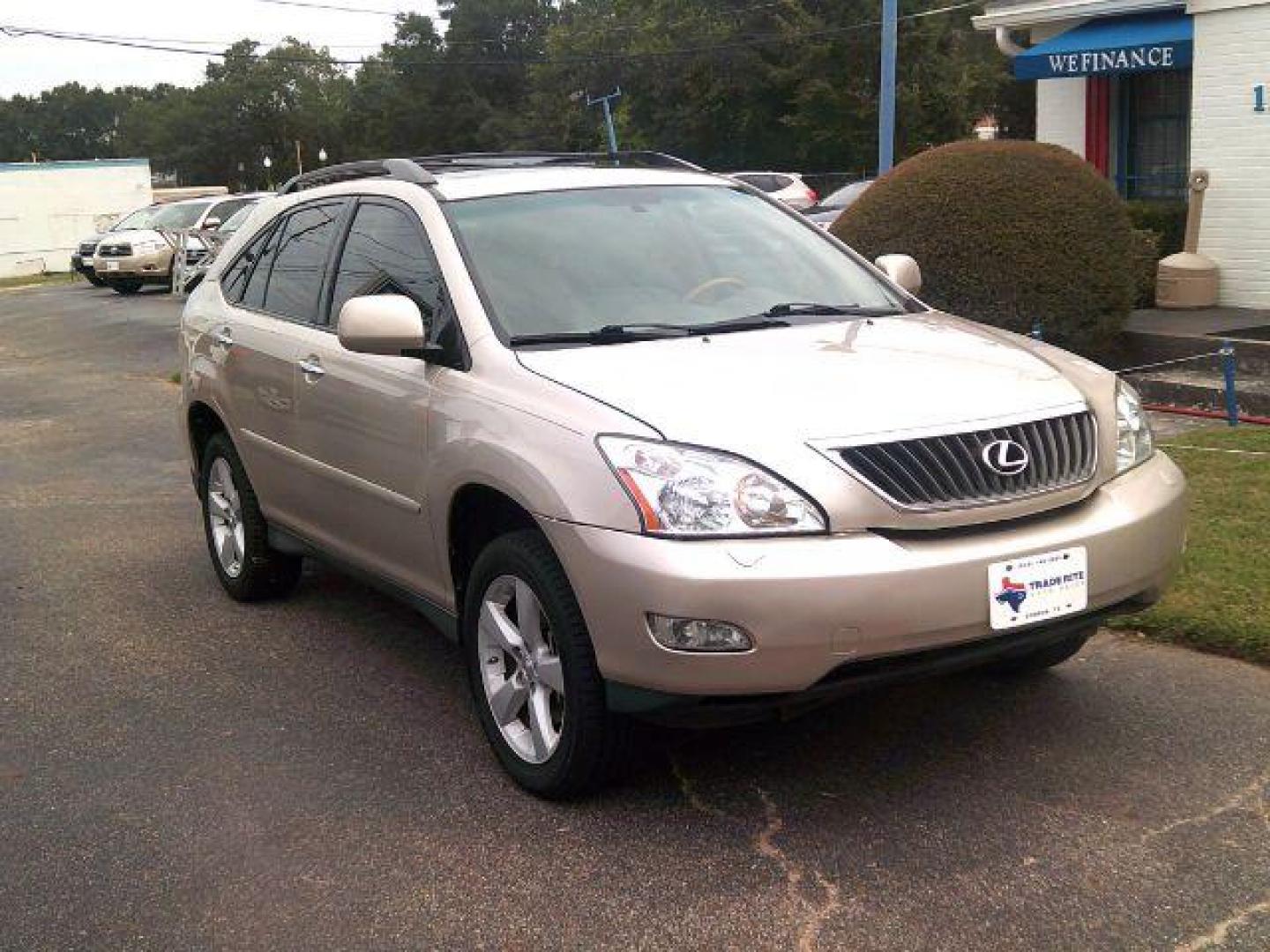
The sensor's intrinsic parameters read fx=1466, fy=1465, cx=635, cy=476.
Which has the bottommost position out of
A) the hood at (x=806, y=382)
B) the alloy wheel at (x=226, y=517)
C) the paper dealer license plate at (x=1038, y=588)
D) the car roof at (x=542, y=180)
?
the alloy wheel at (x=226, y=517)

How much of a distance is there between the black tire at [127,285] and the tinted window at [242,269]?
73.8 ft

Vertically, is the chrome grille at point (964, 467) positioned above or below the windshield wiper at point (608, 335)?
below

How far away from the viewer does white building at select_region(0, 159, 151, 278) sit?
4903cm

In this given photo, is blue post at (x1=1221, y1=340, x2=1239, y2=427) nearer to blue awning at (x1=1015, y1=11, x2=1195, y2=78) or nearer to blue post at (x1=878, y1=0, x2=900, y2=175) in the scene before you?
blue awning at (x1=1015, y1=11, x2=1195, y2=78)

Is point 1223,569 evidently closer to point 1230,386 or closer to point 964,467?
point 964,467

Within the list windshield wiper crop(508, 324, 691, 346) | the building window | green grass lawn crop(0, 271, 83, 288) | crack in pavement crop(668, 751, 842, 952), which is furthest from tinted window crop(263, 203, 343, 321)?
green grass lawn crop(0, 271, 83, 288)

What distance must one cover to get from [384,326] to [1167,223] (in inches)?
468

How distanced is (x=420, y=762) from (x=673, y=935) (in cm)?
136

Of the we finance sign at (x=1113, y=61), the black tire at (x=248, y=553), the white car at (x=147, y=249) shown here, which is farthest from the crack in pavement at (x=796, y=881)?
the white car at (x=147, y=249)

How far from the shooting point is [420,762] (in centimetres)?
450

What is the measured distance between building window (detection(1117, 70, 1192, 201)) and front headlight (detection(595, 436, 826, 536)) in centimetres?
1329

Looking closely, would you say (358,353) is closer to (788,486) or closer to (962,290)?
(788,486)

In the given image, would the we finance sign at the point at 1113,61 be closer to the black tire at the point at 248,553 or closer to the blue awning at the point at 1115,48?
the blue awning at the point at 1115,48

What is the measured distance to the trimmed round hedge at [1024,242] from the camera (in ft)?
33.9
